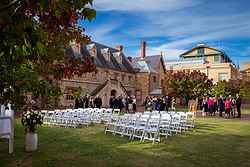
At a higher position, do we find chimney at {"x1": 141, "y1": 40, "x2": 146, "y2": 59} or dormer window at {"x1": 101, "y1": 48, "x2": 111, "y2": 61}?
chimney at {"x1": 141, "y1": 40, "x2": 146, "y2": 59}

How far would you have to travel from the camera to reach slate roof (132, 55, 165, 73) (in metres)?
51.7

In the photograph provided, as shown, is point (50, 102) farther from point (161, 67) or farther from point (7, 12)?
point (161, 67)

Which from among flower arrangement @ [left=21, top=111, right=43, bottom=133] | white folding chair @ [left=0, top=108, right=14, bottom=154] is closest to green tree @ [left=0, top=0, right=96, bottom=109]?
flower arrangement @ [left=21, top=111, right=43, bottom=133]

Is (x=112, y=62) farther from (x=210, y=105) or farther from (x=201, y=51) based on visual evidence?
(x=201, y=51)

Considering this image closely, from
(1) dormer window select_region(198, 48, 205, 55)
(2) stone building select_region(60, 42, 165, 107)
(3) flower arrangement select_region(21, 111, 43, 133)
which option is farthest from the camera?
(1) dormer window select_region(198, 48, 205, 55)

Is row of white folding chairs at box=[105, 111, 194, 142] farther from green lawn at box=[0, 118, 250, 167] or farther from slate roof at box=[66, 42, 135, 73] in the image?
slate roof at box=[66, 42, 135, 73]

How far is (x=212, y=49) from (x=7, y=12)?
2721 inches

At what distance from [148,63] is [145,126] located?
1678 inches

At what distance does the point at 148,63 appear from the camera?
53.3m

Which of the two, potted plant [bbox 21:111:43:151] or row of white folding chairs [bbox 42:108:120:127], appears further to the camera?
row of white folding chairs [bbox 42:108:120:127]

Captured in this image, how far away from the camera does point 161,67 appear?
5422cm

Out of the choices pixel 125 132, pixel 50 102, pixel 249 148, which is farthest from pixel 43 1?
pixel 125 132

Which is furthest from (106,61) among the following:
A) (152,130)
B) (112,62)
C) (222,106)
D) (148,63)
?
(152,130)

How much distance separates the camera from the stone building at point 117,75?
40.3 meters
